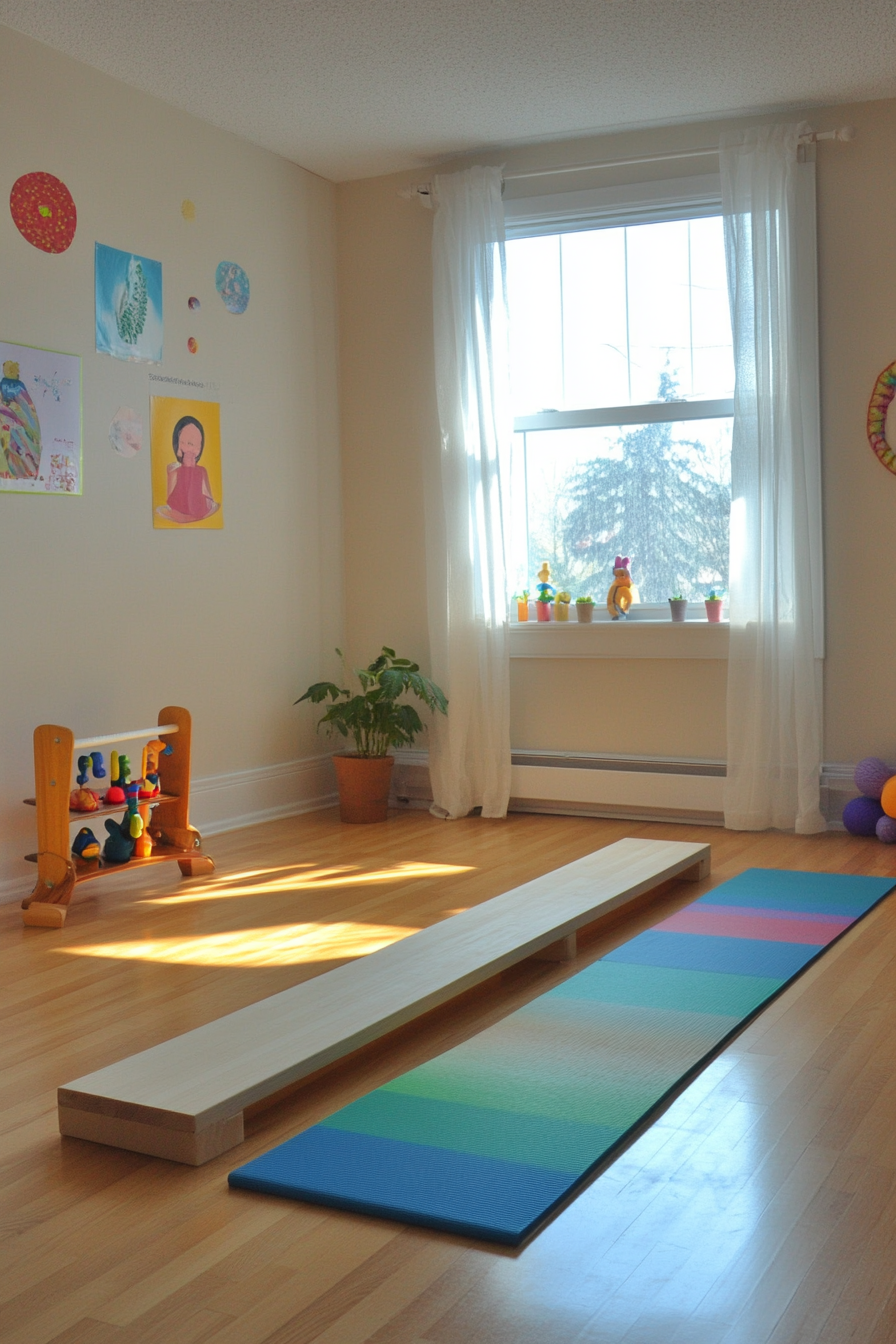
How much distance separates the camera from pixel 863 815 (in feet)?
15.3

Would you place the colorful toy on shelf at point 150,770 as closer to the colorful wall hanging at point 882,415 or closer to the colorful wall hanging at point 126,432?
the colorful wall hanging at point 126,432

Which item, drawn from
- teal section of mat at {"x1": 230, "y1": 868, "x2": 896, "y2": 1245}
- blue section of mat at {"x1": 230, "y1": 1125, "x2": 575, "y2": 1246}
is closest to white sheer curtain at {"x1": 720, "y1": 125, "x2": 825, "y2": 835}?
teal section of mat at {"x1": 230, "y1": 868, "x2": 896, "y2": 1245}

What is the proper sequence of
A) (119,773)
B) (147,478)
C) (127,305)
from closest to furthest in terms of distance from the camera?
(119,773), (127,305), (147,478)

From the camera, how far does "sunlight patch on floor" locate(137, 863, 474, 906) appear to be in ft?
13.1

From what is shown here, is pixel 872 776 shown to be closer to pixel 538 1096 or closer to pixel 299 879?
pixel 299 879

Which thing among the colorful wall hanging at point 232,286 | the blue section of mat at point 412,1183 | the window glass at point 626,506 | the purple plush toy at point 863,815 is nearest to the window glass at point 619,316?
the window glass at point 626,506

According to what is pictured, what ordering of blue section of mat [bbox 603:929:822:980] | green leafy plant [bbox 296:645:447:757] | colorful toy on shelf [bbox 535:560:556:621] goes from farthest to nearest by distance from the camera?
1. colorful toy on shelf [bbox 535:560:556:621]
2. green leafy plant [bbox 296:645:447:757]
3. blue section of mat [bbox 603:929:822:980]

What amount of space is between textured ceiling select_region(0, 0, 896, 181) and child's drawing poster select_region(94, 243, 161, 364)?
643mm

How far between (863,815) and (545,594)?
1.65 meters

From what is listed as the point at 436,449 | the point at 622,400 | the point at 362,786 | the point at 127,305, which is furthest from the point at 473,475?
the point at 127,305

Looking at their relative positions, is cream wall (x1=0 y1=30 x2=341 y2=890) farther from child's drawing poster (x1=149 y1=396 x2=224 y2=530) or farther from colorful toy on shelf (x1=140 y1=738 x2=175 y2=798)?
colorful toy on shelf (x1=140 y1=738 x2=175 y2=798)

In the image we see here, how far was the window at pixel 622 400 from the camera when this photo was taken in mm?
5219

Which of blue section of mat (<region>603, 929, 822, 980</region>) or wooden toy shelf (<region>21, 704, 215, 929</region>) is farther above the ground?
wooden toy shelf (<region>21, 704, 215, 929</region>)

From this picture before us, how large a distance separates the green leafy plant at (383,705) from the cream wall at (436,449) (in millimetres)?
390
